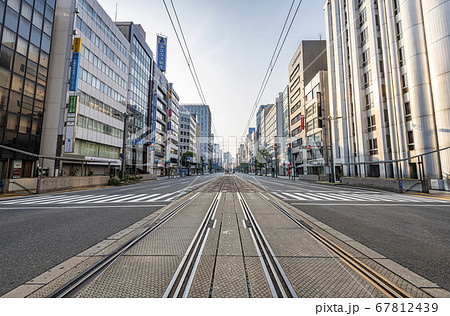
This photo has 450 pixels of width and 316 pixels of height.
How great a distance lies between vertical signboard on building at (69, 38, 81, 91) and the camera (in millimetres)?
25562

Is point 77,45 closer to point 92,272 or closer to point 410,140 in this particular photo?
point 92,272

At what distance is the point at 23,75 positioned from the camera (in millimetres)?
22250

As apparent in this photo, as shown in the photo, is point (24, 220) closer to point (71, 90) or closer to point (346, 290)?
point (346, 290)

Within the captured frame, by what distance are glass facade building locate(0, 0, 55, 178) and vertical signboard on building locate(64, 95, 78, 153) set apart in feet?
10.5

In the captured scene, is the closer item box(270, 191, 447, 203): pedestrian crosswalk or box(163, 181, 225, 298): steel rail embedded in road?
box(163, 181, 225, 298): steel rail embedded in road

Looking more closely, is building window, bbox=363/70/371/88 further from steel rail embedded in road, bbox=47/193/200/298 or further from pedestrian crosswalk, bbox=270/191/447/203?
steel rail embedded in road, bbox=47/193/200/298

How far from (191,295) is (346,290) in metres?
2.20

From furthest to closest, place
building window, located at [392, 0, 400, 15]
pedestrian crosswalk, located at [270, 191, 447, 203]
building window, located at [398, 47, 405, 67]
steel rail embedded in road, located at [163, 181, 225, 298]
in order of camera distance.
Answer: building window, located at [392, 0, 400, 15] < building window, located at [398, 47, 405, 67] < pedestrian crosswalk, located at [270, 191, 447, 203] < steel rail embedded in road, located at [163, 181, 225, 298]

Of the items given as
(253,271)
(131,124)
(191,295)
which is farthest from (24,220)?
(131,124)

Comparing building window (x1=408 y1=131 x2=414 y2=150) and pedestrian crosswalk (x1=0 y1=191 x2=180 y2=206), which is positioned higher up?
building window (x1=408 y1=131 x2=414 y2=150)

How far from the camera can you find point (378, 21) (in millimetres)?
26422

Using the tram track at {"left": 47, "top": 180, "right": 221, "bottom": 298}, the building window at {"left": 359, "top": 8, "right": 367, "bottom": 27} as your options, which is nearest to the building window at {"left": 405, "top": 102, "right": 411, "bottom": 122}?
the building window at {"left": 359, "top": 8, "right": 367, "bottom": 27}

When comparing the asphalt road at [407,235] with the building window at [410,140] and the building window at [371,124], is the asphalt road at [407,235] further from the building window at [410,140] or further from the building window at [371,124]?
the building window at [371,124]

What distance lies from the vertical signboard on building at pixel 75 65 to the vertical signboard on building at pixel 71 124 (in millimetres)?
1715
